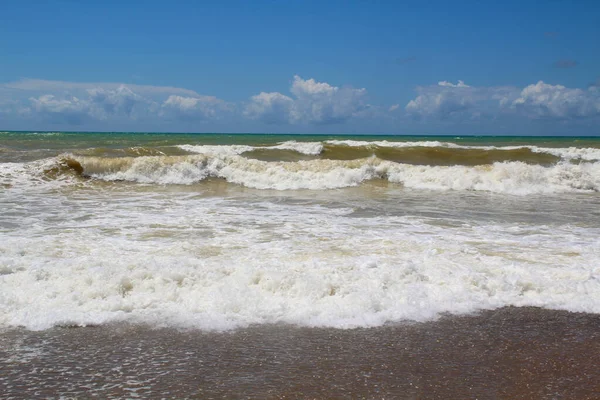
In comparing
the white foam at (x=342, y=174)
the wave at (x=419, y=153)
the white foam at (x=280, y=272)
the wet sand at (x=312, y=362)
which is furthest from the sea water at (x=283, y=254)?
the wave at (x=419, y=153)

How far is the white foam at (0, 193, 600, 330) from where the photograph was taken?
4473 millimetres

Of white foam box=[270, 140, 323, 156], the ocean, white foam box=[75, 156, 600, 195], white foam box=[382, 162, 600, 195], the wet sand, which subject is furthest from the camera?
white foam box=[270, 140, 323, 156]

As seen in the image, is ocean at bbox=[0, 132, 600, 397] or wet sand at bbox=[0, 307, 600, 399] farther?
ocean at bbox=[0, 132, 600, 397]

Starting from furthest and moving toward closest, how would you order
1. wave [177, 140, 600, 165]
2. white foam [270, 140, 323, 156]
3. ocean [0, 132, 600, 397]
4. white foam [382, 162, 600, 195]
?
white foam [270, 140, 323, 156] → wave [177, 140, 600, 165] → white foam [382, 162, 600, 195] → ocean [0, 132, 600, 397]

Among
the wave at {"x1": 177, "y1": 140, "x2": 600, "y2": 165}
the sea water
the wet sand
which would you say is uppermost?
the wave at {"x1": 177, "y1": 140, "x2": 600, "y2": 165}

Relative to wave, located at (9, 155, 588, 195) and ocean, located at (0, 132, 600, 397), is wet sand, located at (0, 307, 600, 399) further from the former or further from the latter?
wave, located at (9, 155, 588, 195)

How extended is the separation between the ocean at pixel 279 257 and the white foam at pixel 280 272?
19 mm

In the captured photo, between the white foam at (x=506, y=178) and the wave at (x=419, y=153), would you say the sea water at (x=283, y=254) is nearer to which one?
the white foam at (x=506, y=178)

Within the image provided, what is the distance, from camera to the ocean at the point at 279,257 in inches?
175

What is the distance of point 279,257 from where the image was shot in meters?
6.11

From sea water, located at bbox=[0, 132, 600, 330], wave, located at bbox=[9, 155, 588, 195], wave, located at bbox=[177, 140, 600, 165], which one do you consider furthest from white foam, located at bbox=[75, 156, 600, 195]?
wave, located at bbox=[177, 140, 600, 165]

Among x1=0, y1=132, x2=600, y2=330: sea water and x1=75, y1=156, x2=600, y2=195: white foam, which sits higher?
x1=75, y1=156, x2=600, y2=195: white foam

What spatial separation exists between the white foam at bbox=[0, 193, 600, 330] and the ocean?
0.06 feet

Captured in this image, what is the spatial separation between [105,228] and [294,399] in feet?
18.7
